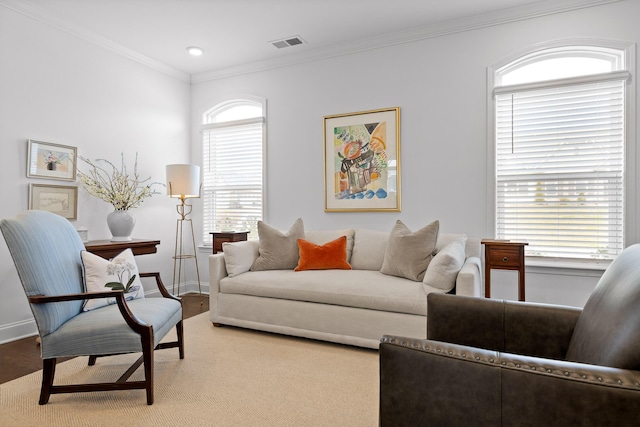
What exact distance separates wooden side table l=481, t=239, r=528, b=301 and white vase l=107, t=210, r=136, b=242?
132 inches

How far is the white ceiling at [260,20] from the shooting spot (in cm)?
335

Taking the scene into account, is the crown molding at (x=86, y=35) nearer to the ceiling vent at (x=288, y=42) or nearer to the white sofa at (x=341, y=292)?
the ceiling vent at (x=288, y=42)

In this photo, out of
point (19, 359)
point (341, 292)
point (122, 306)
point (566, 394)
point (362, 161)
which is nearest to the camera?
point (566, 394)

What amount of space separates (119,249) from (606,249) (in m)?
4.31

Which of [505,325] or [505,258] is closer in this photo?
[505,325]

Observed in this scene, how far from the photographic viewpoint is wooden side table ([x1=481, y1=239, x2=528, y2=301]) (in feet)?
10.1

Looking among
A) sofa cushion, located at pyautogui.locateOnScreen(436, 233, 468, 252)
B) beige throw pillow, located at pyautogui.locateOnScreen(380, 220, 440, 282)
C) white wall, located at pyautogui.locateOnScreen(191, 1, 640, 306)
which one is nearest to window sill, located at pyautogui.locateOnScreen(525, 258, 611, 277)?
white wall, located at pyautogui.locateOnScreen(191, 1, 640, 306)

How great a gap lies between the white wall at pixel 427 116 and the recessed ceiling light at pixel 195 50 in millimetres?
699

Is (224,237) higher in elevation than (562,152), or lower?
lower

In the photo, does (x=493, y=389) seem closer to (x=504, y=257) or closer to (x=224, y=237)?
(x=504, y=257)

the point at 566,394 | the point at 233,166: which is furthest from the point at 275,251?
the point at 566,394

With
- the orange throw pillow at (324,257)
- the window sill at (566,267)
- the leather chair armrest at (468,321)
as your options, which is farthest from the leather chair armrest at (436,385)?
the window sill at (566,267)

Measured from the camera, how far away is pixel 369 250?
359cm

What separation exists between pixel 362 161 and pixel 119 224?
100 inches
